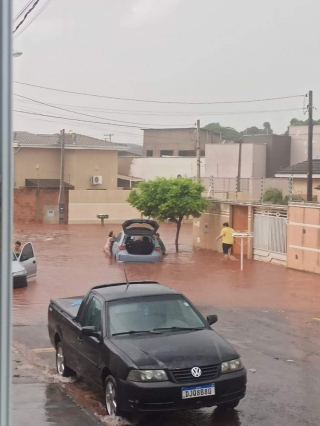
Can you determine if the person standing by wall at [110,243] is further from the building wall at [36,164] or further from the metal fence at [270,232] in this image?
the building wall at [36,164]

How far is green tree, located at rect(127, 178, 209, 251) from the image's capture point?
2970 cm

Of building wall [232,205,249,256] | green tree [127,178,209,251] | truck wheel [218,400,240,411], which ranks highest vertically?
green tree [127,178,209,251]

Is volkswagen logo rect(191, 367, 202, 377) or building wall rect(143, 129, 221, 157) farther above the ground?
building wall rect(143, 129, 221, 157)

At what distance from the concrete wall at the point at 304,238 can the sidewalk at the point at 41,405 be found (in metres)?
14.8

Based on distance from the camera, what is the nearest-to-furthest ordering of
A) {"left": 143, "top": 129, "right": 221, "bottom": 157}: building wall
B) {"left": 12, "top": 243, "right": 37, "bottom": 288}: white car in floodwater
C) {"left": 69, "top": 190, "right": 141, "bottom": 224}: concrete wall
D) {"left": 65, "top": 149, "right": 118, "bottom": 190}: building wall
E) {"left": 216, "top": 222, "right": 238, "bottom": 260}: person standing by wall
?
{"left": 12, "top": 243, "right": 37, "bottom": 288}: white car in floodwater
{"left": 216, "top": 222, "right": 238, "bottom": 260}: person standing by wall
{"left": 69, "top": 190, "right": 141, "bottom": 224}: concrete wall
{"left": 65, "top": 149, "right": 118, "bottom": 190}: building wall
{"left": 143, "top": 129, "right": 221, "bottom": 157}: building wall

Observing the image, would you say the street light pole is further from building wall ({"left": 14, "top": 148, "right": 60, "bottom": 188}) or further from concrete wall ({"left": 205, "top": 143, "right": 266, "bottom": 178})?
concrete wall ({"left": 205, "top": 143, "right": 266, "bottom": 178})

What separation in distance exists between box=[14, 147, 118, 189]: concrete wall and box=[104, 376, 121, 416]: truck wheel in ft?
146

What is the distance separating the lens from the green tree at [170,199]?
97.5 feet

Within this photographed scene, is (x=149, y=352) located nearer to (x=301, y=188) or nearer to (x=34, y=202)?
(x=301, y=188)

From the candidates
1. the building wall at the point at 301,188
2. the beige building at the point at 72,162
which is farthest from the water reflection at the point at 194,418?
the beige building at the point at 72,162

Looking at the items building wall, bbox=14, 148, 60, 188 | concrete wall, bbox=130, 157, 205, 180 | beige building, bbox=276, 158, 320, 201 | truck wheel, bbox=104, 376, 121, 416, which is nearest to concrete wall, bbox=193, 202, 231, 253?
beige building, bbox=276, 158, 320, 201

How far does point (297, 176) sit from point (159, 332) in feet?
87.9

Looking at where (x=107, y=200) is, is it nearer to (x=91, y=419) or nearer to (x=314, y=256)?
(x=314, y=256)

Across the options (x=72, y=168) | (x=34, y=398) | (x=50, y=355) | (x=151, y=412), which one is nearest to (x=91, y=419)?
(x=151, y=412)
